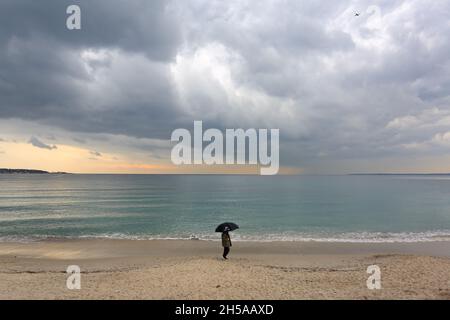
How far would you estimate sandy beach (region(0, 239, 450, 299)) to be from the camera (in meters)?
12.9

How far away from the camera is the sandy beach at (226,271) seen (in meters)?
12.9

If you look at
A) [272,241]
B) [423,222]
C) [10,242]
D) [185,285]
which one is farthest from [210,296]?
[423,222]

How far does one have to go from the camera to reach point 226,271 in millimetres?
16484

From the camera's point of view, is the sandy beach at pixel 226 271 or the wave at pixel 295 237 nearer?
the sandy beach at pixel 226 271

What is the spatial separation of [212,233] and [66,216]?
23.0 meters

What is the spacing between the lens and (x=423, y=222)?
1522 inches

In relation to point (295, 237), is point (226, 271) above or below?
above

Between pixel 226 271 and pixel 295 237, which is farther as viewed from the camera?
pixel 295 237

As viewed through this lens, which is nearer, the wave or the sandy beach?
the sandy beach
